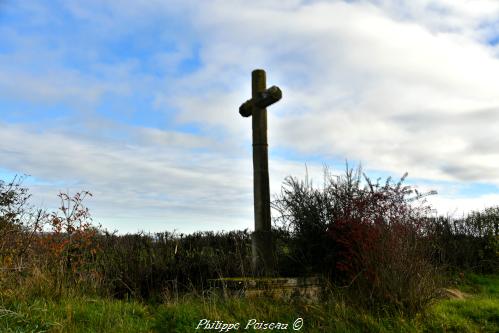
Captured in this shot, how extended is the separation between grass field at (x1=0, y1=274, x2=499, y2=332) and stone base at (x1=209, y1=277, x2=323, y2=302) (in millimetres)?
206

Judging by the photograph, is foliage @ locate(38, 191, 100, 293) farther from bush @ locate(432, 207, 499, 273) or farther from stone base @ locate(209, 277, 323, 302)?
bush @ locate(432, 207, 499, 273)

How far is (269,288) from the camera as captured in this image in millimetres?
6965

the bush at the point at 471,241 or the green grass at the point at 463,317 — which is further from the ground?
the bush at the point at 471,241

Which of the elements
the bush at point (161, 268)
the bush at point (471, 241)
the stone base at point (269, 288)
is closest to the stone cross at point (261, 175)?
the bush at point (161, 268)

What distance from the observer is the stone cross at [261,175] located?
7945mm

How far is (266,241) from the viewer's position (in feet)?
26.1

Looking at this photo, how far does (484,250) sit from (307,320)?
31.9ft

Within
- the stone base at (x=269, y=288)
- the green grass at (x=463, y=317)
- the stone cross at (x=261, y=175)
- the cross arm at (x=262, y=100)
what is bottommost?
the green grass at (x=463, y=317)

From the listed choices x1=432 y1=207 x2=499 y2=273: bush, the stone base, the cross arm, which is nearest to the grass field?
the stone base

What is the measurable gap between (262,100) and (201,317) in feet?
12.4

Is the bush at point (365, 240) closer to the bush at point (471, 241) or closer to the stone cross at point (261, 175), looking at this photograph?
the stone cross at point (261, 175)

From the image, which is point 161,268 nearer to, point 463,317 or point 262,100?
point 262,100

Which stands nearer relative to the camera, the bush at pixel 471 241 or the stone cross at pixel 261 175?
the stone cross at pixel 261 175

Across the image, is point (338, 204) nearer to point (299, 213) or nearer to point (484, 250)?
point (299, 213)
